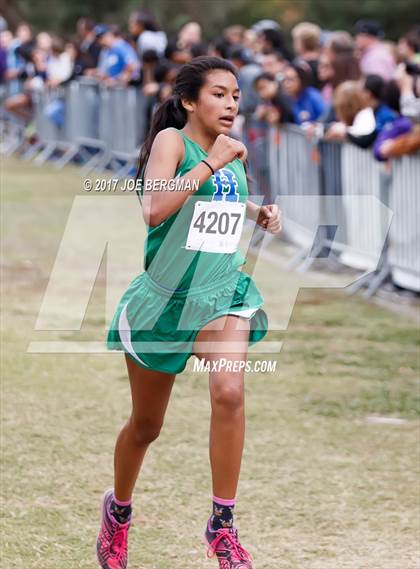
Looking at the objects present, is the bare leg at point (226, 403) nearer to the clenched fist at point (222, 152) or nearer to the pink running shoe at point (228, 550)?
the pink running shoe at point (228, 550)

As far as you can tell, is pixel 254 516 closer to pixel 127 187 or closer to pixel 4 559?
pixel 4 559

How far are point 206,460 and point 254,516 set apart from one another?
2.47 feet

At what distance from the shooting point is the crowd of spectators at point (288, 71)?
971 cm

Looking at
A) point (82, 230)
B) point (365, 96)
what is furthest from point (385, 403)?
point (82, 230)

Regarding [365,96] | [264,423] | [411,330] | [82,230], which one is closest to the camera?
[264,423]

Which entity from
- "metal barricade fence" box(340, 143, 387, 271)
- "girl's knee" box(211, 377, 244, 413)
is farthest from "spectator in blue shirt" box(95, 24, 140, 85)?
"girl's knee" box(211, 377, 244, 413)

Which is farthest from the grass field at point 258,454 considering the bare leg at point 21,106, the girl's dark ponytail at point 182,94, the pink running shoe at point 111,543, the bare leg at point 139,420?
the bare leg at point 21,106

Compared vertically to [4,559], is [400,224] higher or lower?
lower

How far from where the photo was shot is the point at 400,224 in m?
9.25

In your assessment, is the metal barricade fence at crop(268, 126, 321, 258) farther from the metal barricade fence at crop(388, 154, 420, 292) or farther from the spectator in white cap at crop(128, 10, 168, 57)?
the spectator in white cap at crop(128, 10, 168, 57)

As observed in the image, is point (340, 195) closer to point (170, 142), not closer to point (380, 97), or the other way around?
point (380, 97)

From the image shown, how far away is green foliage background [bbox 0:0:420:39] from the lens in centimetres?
4772

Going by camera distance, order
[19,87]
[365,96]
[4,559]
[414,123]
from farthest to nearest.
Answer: [19,87] → [365,96] → [414,123] → [4,559]

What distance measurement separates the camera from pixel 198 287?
13.5ft
